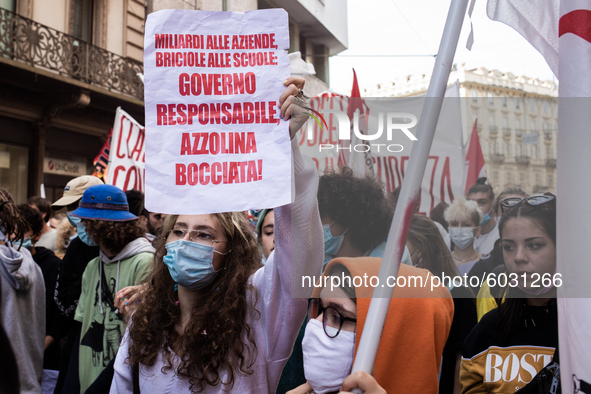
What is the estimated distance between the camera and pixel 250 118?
1711mm

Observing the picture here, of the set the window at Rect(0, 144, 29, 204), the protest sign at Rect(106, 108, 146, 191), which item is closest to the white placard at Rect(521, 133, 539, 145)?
the protest sign at Rect(106, 108, 146, 191)

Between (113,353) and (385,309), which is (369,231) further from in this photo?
(113,353)

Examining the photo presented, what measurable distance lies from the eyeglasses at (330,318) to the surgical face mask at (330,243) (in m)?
0.24

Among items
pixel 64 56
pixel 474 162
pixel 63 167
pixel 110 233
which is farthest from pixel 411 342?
pixel 63 167

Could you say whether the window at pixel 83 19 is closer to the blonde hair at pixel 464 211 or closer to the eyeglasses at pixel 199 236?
the eyeglasses at pixel 199 236

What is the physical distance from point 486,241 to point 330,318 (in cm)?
67

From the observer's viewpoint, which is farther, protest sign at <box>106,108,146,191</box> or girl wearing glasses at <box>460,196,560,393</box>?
protest sign at <box>106,108,146,191</box>

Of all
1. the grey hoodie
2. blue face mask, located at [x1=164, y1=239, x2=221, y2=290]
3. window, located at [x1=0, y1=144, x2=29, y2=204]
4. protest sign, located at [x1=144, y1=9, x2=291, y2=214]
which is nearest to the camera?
protest sign, located at [x1=144, y1=9, x2=291, y2=214]

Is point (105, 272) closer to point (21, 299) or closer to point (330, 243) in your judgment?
point (21, 299)

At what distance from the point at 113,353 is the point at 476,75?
2491mm

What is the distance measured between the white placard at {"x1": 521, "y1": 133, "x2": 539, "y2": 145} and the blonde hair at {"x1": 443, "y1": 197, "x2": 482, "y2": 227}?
224 millimetres

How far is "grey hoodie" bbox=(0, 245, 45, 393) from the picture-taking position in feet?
9.46

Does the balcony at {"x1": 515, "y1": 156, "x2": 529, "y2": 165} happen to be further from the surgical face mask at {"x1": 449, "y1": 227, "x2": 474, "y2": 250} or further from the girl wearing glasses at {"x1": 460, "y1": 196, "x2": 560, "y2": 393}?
the surgical face mask at {"x1": 449, "y1": 227, "x2": 474, "y2": 250}

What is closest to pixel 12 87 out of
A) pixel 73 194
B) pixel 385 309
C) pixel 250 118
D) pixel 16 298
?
pixel 73 194
